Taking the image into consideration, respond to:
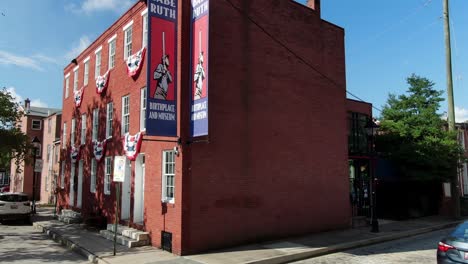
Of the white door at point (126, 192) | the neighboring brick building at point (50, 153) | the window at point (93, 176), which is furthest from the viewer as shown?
the neighboring brick building at point (50, 153)

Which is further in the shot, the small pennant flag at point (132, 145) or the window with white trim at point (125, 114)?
the window with white trim at point (125, 114)

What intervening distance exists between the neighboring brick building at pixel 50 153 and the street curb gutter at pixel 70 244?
1917 cm

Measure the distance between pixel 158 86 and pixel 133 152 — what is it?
160 inches

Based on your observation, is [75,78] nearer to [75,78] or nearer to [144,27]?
[75,78]

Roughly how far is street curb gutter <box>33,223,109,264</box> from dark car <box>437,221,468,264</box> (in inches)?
325

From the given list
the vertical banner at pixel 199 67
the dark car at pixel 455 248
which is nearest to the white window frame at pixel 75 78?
the vertical banner at pixel 199 67

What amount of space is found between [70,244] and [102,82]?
791cm

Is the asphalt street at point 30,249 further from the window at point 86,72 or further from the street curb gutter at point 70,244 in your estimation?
the window at point 86,72

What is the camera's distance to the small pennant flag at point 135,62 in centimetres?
1496

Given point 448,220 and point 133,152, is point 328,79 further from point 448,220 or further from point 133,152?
point 448,220

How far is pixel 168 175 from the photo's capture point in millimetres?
12797

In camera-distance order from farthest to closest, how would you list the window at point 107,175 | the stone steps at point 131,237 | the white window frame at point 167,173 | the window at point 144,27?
the window at point 107,175 → the window at point 144,27 → the stone steps at point 131,237 → the white window frame at point 167,173

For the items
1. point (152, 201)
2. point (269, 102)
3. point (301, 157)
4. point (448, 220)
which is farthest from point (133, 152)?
point (448, 220)

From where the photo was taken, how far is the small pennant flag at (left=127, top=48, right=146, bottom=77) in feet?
49.1
